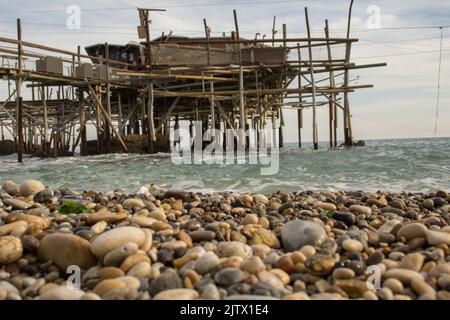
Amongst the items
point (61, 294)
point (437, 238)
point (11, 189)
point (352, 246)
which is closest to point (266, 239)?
point (352, 246)

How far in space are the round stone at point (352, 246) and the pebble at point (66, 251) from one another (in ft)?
6.76

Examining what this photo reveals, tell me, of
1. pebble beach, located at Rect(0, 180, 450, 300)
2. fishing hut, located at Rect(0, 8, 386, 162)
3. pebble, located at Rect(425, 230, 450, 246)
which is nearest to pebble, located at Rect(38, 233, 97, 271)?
pebble beach, located at Rect(0, 180, 450, 300)

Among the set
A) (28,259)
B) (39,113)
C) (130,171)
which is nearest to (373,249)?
(28,259)

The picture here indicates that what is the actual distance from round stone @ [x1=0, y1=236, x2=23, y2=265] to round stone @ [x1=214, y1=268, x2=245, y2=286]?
1.65 meters

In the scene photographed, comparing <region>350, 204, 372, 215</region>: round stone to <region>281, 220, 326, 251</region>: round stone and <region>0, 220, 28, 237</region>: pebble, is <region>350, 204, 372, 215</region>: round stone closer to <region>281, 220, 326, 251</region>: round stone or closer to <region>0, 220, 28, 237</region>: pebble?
<region>281, 220, 326, 251</region>: round stone

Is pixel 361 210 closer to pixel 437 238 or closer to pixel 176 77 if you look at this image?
pixel 437 238

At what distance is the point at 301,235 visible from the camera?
3.79m

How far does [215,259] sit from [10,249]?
164 cm

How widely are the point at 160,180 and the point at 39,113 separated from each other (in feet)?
84.0

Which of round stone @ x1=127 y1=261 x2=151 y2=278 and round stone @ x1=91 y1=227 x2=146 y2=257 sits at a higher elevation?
round stone @ x1=91 y1=227 x2=146 y2=257

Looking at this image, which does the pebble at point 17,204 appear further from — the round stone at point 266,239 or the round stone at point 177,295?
the round stone at point 177,295

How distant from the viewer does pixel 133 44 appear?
29.8m

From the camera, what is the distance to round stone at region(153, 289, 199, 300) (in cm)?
267
